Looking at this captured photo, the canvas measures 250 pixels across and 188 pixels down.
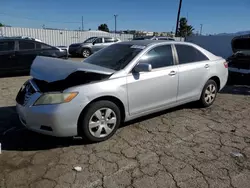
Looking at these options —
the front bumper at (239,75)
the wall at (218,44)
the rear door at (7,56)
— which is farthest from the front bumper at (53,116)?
the wall at (218,44)

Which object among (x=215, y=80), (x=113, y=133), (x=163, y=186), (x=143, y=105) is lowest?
(x=163, y=186)

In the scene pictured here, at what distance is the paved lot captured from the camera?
8.80 ft

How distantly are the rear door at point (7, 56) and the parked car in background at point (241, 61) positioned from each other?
7.60m

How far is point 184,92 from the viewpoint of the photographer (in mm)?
4586

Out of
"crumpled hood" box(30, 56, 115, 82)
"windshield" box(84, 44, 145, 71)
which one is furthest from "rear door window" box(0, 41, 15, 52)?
"crumpled hood" box(30, 56, 115, 82)

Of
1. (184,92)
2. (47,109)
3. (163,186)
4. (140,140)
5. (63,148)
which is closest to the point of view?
(163,186)

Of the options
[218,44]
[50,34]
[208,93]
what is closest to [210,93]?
[208,93]

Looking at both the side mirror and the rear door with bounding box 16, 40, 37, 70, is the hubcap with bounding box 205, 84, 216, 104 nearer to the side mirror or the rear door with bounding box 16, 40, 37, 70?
the side mirror

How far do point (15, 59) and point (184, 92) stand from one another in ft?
22.4

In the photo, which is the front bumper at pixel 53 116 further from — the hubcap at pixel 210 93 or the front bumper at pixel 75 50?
the front bumper at pixel 75 50

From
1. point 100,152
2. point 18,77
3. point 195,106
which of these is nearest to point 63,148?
point 100,152

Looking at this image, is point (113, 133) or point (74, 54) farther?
point (74, 54)

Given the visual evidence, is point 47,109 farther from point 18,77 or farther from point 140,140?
point 18,77

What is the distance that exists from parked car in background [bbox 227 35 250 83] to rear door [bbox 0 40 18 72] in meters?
7.60
